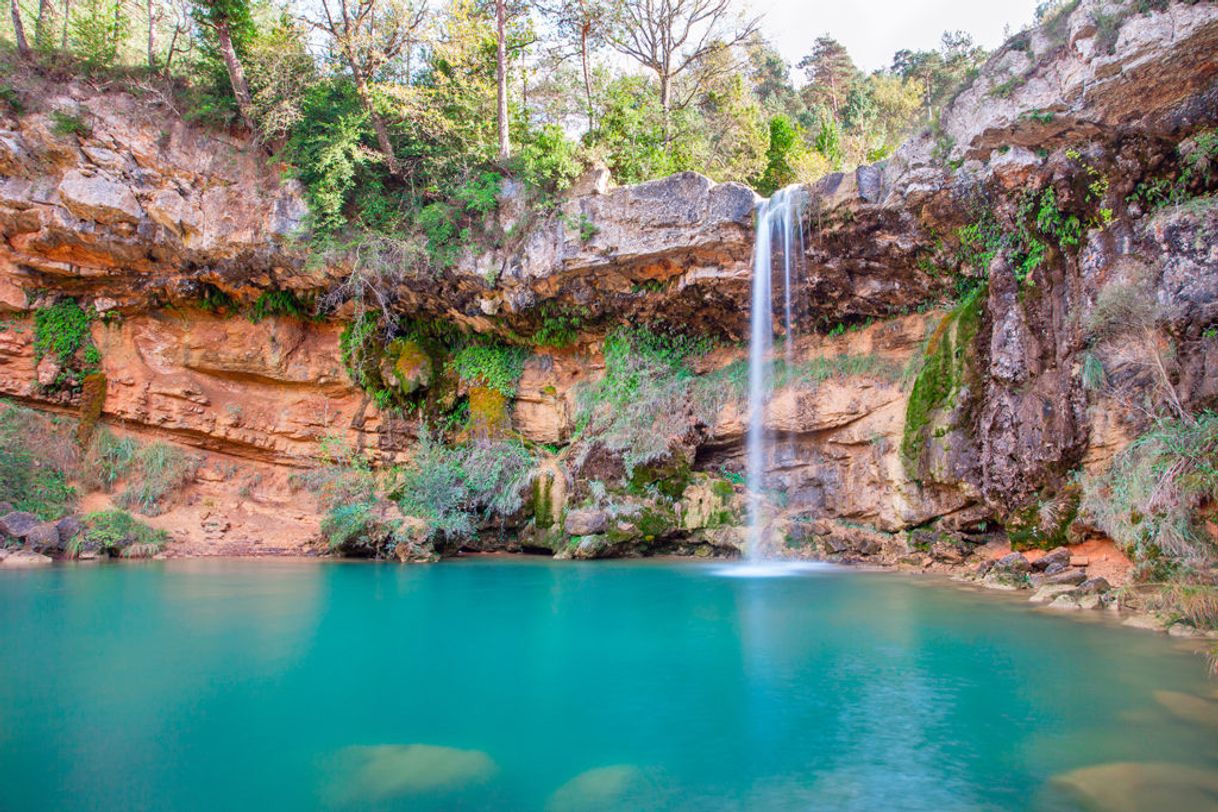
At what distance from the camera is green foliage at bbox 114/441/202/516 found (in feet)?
45.6

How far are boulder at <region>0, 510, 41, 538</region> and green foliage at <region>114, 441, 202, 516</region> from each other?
1.95 meters

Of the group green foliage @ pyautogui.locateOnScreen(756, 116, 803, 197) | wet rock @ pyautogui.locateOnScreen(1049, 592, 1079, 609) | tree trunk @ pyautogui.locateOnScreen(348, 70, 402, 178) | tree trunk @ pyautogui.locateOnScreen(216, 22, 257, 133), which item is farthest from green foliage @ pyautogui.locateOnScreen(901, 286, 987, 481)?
tree trunk @ pyautogui.locateOnScreen(216, 22, 257, 133)

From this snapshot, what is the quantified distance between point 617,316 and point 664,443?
3153mm

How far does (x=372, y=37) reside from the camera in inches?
582

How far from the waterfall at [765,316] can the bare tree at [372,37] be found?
8.23 meters

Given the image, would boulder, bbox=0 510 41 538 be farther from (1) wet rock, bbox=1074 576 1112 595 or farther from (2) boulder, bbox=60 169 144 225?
(1) wet rock, bbox=1074 576 1112 595

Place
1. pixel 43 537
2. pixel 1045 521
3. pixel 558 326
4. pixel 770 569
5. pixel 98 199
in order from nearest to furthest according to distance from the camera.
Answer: pixel 1045 521
pixel 770 569
pixel 43 537
pixel 98 199
pixel 558 326

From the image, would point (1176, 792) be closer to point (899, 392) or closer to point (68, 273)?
point (899, 392)

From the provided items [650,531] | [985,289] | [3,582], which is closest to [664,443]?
[650,531]

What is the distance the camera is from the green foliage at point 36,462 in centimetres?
1283

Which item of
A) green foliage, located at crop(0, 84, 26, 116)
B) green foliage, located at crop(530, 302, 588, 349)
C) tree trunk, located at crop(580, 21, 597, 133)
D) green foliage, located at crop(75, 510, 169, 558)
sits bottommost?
green foliage, located at crop(75, 510, 169, 558)

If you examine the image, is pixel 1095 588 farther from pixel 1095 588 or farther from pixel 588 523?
pixel 588 523

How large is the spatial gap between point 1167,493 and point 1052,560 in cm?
184

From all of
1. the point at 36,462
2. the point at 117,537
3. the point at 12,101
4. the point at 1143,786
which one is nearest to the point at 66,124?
the point at 12,101
